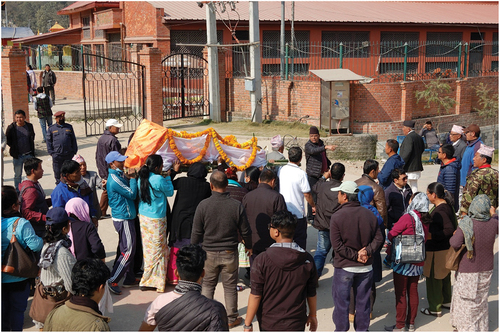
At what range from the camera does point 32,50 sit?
29.0 m

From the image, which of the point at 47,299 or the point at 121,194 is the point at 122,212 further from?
Result: the point at 47,299

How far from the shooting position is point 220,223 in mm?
5684

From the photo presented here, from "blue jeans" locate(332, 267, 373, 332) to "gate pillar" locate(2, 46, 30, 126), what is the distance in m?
11.1

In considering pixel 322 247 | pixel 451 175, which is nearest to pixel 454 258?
pixel 322 247

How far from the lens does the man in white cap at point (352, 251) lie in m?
5.33

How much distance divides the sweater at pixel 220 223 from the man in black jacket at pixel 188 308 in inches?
70.4

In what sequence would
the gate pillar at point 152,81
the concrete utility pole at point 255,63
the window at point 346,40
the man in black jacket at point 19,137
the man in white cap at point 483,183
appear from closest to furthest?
the man in white cap at point 483,183
the man in black jacket at point 19,137
the gate pillar at point 152,81
the concrete utility pole at point 255,63
the window at point 346,40

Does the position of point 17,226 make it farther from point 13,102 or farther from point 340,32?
point 340,32

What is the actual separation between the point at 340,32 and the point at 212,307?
26525 millimetres

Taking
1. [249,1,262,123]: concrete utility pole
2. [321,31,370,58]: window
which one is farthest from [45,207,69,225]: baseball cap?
[321,31,370,58]: window

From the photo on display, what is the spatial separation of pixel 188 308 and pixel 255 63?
15876mm

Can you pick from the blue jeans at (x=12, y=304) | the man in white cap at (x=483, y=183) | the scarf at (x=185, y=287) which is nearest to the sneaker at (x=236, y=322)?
the blue jeans at (x=12, y=304)

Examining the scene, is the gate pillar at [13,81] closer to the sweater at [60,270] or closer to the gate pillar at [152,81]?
the gate pillar at [152,81]

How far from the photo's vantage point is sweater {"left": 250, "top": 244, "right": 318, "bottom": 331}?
→ 14.7 feet
